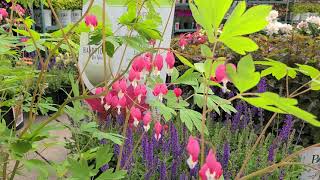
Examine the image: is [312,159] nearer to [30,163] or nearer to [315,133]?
[315,133]

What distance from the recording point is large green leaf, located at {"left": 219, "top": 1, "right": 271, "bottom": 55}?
57 cm

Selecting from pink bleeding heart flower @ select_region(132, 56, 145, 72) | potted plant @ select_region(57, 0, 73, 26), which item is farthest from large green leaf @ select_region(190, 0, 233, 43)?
potted plant @ select_region(57, 0, 73, 26)

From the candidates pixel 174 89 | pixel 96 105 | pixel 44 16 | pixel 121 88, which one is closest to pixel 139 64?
pixel 121 88

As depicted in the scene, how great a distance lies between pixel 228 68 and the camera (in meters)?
0.57

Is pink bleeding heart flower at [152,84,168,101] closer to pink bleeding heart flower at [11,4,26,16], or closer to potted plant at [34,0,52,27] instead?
pink bleeding heart flower at [11,4,26,16]

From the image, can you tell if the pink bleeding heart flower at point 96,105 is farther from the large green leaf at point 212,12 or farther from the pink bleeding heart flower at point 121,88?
the large green leaf at point 212,12

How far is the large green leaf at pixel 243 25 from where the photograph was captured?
571 millimetres

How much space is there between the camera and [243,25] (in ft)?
1.90

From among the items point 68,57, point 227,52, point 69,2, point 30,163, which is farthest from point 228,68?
point 69,2

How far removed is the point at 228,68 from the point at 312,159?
1.52 m

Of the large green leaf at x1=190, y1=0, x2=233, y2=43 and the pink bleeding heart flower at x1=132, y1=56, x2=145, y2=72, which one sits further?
the pink bleeding heart flower at x1=132, y1=56, x2=145, y2=72

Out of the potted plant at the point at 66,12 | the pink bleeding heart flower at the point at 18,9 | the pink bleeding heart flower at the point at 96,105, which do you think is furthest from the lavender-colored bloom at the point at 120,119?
the potted plant at the point at 66,12

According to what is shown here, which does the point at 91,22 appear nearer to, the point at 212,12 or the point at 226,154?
the point at 212,12

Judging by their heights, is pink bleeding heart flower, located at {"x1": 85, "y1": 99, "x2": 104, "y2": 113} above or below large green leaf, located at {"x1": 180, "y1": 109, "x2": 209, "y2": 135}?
below
